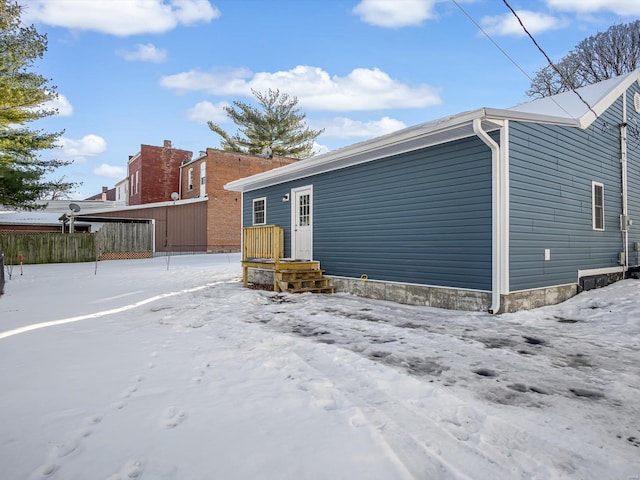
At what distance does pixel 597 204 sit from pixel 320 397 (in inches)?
341

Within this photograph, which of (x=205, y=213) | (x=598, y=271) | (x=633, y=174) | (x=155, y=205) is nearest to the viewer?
(x=598, y=271)

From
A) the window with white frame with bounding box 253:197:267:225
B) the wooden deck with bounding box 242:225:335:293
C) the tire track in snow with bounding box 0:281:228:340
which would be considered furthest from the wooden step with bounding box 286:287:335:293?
the window with white frame with bounding box 253:197:267:225

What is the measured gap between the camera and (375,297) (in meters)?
8.61

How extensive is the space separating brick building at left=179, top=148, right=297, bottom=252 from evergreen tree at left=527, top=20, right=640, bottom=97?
17.3 meters

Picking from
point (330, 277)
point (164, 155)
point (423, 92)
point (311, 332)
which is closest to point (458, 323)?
point (311, 332)

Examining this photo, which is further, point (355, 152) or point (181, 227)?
point (181, 227)

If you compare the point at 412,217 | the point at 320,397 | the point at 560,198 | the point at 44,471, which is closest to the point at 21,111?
the point at 412,217

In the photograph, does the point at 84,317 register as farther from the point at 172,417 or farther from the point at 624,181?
the point at 624,181

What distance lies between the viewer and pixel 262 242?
33.1ft

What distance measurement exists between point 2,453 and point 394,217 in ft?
23.4

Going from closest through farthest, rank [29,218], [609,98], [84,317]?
[84,317]
[609,98]
[29,218]

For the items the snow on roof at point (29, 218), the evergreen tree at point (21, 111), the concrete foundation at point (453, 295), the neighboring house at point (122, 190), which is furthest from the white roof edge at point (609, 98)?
the neighboring house at point (122, 190)

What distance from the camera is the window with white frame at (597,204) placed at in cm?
A: 852

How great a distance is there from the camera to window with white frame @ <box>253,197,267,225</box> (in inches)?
490
